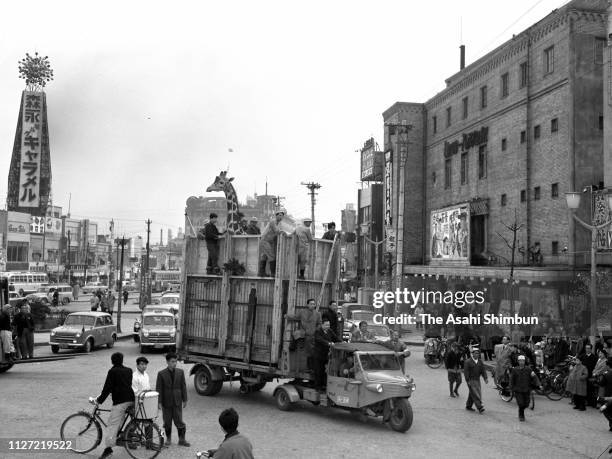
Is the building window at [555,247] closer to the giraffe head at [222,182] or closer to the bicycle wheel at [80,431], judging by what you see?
the giraffe head at [222,182]

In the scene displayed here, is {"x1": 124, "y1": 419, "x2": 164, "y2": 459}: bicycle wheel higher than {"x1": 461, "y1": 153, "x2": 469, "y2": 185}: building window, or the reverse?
{"x1": 461, "y1": 153, "x2": 469, "y2": 185}: building window

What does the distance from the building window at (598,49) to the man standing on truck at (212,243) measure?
86.2 feet

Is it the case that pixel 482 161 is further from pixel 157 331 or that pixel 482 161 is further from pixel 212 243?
pixel 212 243

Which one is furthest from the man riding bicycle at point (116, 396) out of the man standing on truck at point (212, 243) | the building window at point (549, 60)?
the building window at point (549, 60)

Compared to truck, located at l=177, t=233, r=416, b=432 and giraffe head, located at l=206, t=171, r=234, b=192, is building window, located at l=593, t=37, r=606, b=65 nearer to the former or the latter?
giraffe head, located at l=206, t=171, r=234, b=192

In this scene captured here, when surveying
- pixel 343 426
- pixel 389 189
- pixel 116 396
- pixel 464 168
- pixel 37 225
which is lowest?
pixel 343 426

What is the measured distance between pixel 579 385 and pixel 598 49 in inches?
932

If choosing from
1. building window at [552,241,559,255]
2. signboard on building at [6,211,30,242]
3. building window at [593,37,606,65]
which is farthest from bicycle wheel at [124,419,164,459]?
signboard on building at [6,211,30,242]

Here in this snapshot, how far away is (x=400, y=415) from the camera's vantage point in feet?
44.2

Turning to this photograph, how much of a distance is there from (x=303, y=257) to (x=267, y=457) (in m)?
5.98

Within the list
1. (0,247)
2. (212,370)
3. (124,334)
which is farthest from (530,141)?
(0,247)

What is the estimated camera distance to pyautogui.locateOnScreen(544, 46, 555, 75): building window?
36.6m

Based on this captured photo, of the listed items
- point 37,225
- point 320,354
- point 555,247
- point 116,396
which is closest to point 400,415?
point 320,354

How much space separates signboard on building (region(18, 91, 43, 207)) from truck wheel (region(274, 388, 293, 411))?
21151 mm
